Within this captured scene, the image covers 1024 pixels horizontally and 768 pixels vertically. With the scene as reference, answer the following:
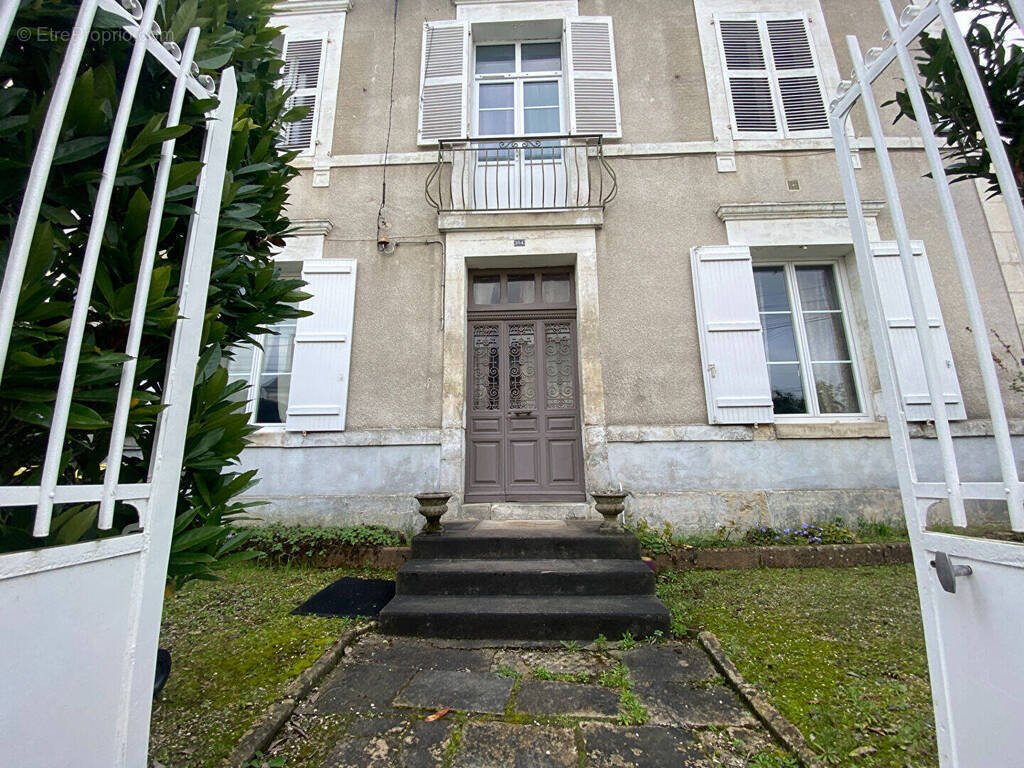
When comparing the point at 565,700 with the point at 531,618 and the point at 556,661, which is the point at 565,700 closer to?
the point at 556,661

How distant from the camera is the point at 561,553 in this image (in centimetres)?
323

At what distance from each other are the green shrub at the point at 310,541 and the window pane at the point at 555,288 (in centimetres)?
282

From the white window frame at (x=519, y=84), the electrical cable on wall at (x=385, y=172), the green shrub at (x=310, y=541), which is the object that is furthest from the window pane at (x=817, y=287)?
the green shrub at (x=310, y=541)

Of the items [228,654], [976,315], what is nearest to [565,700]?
[228,654]

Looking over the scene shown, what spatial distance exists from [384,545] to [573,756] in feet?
8.32

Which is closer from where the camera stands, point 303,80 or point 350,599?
point 350,599

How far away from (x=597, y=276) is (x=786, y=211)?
206cm

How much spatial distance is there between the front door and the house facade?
0.02 m

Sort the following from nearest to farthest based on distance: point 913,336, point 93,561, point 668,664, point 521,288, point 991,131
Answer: point 93,561 < point 991,131 < point 668,664 < point 913,336 < point 521,288

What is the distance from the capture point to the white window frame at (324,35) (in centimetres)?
518

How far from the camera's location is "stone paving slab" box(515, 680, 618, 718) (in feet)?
6.17

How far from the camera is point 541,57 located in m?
5.55

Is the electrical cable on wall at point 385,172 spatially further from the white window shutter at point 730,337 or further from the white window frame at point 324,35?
the white window shutter at point 730,337

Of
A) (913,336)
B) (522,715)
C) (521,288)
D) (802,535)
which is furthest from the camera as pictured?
(521,288)
